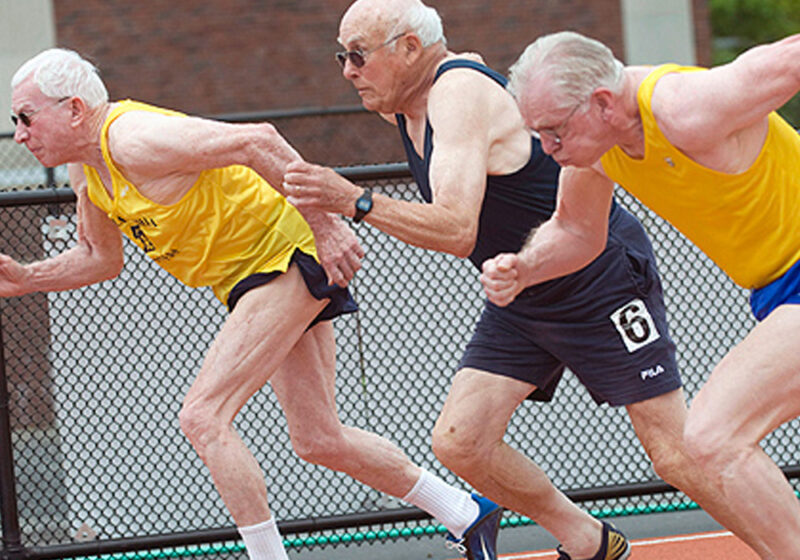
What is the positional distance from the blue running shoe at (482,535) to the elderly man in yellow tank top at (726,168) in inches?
59.5

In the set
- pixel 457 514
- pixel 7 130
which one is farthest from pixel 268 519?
pixel 7 130

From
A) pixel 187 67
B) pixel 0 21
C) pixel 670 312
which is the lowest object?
pixel 187 67

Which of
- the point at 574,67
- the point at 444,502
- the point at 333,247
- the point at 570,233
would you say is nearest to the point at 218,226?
the point at 333,247

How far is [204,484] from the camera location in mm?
5801

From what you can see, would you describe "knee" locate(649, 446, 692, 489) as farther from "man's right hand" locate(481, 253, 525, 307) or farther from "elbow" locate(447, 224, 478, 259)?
"elbow" locate(447, 224, 478, 259)

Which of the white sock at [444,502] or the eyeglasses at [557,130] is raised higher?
the eyeglasses at [557,130]

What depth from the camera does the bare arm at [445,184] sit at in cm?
352

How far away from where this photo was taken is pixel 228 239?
4.26 m

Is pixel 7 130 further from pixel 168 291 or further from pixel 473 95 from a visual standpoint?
pixel 473 95

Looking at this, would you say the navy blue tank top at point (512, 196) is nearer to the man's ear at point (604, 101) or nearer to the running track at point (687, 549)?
the man's ear at point (604, 101)

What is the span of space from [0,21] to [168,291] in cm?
854

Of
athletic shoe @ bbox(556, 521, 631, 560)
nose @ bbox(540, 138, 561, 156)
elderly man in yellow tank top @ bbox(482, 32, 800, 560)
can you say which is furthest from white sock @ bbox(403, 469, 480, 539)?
nose @ bbox(540, 138, 561, 156)

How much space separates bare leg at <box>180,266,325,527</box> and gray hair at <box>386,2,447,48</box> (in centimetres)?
87

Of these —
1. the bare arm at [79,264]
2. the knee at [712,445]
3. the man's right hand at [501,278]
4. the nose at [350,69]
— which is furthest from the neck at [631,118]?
the bare arm at [79,264]
